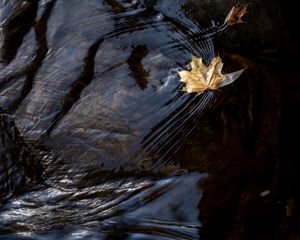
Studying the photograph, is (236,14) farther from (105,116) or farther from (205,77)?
(105,116)

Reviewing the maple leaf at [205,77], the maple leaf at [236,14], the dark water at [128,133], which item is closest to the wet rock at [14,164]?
the dark water at [128,133]

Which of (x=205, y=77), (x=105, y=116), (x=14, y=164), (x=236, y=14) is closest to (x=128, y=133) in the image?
(x=105, y=116)

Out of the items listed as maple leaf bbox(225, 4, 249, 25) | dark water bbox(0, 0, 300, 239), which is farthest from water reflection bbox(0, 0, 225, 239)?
maple leaf bbox(225, 4, 249, 25)

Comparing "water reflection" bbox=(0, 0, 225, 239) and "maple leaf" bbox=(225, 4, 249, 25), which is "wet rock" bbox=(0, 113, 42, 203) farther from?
"maple leaf" bbox=(225, 4, 249, 25)

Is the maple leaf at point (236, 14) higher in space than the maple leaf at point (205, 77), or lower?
higher

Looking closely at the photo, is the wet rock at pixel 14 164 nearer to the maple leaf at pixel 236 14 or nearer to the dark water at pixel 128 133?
the dark water at pixel 128 133

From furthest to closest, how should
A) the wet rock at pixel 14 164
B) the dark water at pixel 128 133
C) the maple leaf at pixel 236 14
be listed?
1. the maple leaf at pixel 236 14
2. the wet rock at pixel 14 164
3. the dark water at pixel 128 133

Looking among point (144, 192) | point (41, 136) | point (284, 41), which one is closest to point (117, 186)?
point (144, 192)
